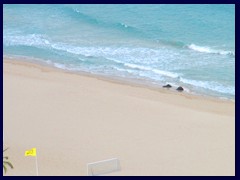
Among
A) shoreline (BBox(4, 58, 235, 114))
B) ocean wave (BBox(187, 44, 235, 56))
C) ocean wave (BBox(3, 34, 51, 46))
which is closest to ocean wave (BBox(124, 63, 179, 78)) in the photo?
shoreline (BBox(4, 58, 235, 114))

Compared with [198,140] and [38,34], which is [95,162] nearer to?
[198,140]

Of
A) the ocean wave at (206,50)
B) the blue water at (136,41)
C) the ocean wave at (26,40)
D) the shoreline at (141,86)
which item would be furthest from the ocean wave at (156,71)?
the ocean wave at (26,40)

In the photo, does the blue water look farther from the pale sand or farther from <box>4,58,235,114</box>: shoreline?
the pale sand

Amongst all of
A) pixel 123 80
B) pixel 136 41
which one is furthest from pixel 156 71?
pixel 136 41

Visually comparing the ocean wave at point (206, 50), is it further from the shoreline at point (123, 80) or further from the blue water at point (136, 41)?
the shoreline at point (123, 80)

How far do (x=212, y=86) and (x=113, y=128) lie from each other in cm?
784

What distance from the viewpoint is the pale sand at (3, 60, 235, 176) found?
21.5 m

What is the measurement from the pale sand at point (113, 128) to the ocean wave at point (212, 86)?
1.80 meters

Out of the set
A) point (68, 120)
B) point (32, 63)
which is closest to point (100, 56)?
point (32, 63)

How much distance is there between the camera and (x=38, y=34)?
3866cm

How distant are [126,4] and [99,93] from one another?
18956 mm

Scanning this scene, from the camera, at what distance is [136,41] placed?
37500mm

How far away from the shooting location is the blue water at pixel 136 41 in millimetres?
31719

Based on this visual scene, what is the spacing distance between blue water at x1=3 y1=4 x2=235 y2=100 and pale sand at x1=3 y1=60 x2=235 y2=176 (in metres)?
2.96
